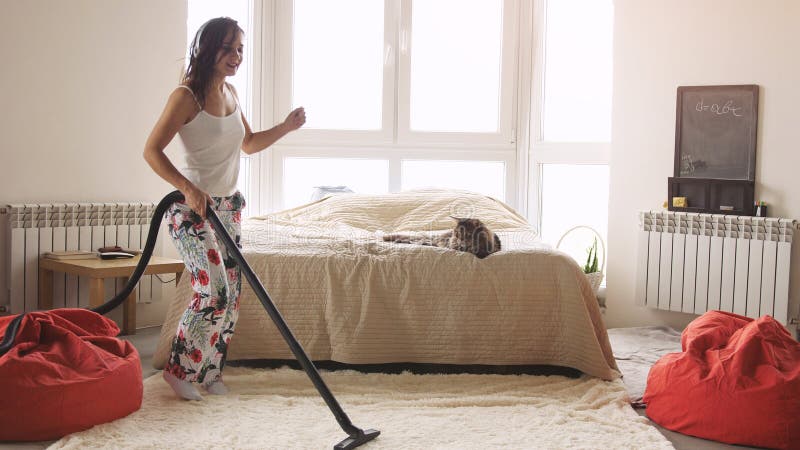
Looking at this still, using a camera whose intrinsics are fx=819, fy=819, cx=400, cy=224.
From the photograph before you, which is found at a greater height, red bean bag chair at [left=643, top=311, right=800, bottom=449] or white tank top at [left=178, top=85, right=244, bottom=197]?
white tank top at [left=178, top=85, right=244, bottom=197]

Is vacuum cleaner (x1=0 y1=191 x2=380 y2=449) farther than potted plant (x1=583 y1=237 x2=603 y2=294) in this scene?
No

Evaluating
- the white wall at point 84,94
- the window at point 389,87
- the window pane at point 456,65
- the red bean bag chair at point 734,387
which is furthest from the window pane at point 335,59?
the red bean bag chair at point 734,387

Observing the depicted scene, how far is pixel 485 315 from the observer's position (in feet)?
10.7

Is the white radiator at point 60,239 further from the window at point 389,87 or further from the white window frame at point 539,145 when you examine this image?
the white window frame at point 539,145

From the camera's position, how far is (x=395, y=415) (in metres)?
2.76

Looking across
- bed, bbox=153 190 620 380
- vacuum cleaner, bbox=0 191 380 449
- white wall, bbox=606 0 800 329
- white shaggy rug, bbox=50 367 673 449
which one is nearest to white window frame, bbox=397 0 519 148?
white wall, bbox=606 0 800 329

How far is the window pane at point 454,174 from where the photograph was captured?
17.5 ft

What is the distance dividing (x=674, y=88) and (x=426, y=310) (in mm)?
2030

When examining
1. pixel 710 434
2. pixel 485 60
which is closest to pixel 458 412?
pixel 710 434

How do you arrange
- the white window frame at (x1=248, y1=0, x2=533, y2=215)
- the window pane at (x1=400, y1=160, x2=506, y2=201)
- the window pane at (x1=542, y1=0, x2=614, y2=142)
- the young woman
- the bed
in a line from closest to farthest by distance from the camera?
1. the young woman
2. the bed
3. the window pane at (x1=542, y1=0, x2=614, y2=142)
4. the white window frame at (x1=248, y1=0, x2=533, y2=215)
5. the window pane at (x1=400, y1=160, x2=506, y2=201)

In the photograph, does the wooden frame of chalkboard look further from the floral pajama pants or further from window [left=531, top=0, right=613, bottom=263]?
the floral pajama pants

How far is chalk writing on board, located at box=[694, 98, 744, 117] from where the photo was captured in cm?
411

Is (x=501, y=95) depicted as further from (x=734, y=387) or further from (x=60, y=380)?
(x=60, y=380)

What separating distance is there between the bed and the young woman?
0.43 m
